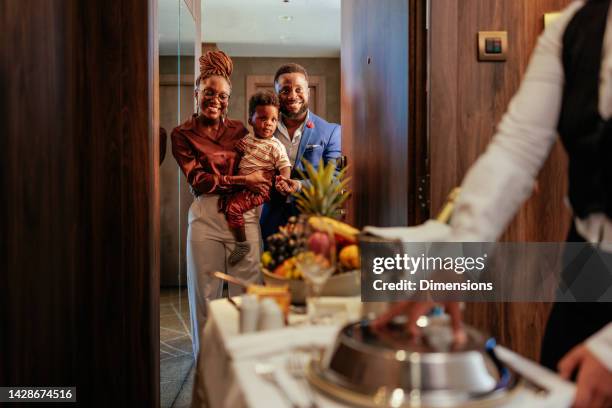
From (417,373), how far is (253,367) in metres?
0.29

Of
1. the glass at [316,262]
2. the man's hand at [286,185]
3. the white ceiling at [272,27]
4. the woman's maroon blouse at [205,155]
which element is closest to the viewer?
the glass at [316,262]

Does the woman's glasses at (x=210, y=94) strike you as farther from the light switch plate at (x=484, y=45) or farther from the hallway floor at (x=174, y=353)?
the light switch plate at (x=484, y=45)

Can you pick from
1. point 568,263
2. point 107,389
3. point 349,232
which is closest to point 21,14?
point 349,232

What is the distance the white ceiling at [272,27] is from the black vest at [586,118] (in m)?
5.01

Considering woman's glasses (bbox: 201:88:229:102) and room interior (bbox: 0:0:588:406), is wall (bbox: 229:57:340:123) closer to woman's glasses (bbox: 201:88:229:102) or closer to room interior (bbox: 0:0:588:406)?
woman's glasses (bbox: 201:88:229:102)

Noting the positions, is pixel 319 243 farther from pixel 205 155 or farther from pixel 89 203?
pixel 205 155

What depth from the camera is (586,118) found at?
1.01 meters

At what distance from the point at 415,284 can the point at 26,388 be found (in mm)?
1441

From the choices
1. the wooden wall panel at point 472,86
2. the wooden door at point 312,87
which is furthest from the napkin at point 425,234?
the wooden door at point 312,87

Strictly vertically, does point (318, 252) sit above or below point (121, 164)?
below

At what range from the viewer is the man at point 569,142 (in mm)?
1006

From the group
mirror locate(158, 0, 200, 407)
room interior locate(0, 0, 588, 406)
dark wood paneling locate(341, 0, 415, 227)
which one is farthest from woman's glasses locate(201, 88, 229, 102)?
dark wood paneling locate(341, 0, 415, 227)

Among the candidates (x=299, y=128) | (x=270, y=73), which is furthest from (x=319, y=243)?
(x=270, y=73)

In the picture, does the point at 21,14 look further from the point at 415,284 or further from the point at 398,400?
the point at 398,400
